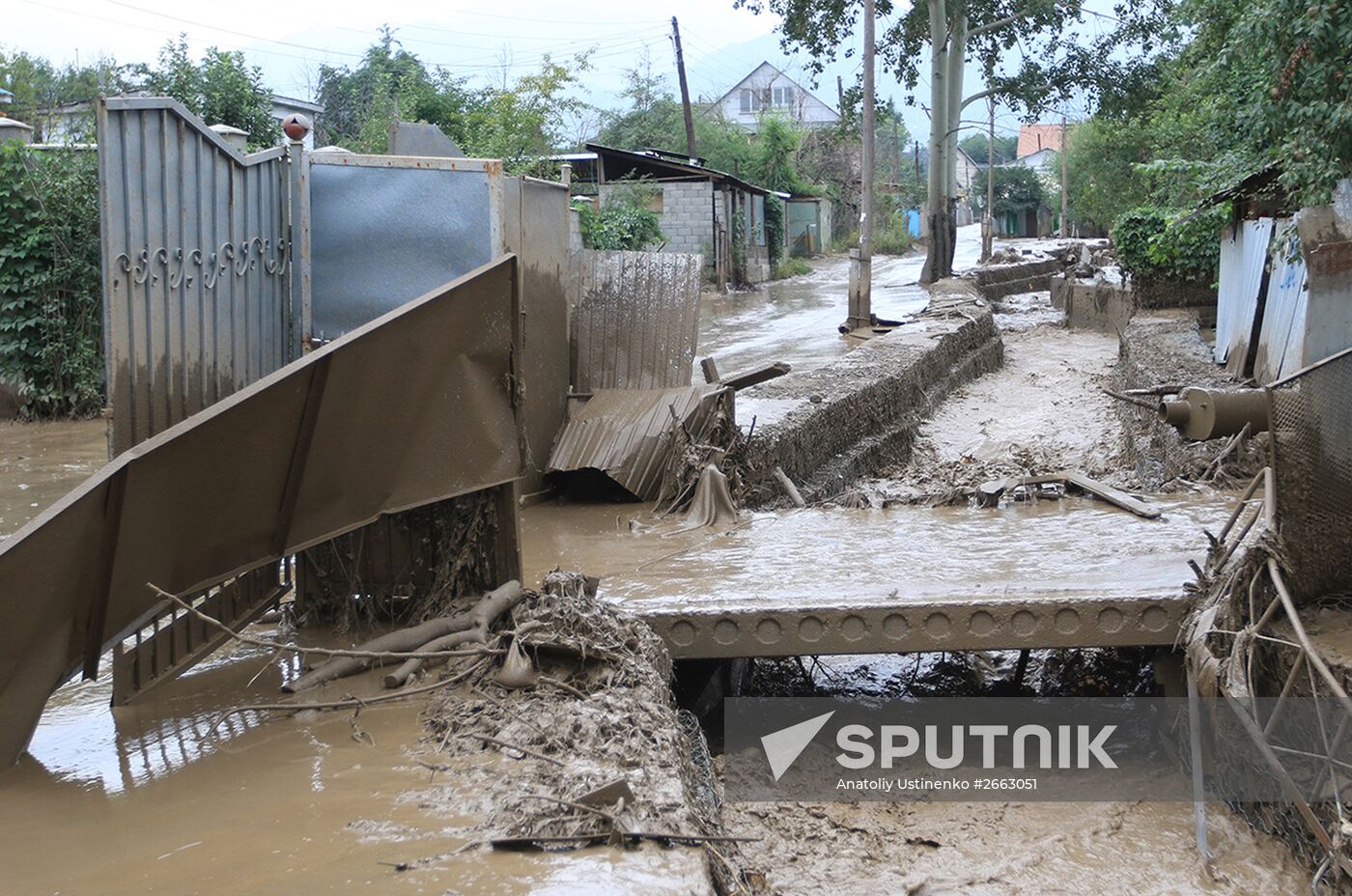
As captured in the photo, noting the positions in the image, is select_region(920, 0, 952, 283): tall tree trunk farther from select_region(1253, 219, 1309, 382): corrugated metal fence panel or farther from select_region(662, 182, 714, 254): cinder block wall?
select_region(1253, 219, 1309, 382): corrugated metal fence panel

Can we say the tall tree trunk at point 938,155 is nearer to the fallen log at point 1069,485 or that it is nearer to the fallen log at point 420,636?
the fallen log at point 1069,485

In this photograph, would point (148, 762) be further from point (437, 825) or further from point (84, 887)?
point (437, 825)

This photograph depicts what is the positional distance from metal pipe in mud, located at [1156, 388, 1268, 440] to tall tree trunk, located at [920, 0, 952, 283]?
24533 mm

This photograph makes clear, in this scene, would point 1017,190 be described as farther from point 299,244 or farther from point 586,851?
point 586,851

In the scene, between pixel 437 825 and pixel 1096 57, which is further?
pixel 1096 57

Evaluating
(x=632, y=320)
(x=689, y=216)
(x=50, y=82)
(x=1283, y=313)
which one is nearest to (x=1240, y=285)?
(x=1283, y=313)

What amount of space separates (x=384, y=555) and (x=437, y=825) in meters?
2.00

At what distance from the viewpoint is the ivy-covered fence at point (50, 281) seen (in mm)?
13414

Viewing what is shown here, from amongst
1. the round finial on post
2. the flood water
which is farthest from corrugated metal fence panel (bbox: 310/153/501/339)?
the flood water

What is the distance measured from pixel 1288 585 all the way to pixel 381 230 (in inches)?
172

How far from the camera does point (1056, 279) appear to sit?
94.5 feet

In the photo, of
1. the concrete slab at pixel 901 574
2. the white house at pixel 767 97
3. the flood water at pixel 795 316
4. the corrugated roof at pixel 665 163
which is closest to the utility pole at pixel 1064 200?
the flood water at pixel 795 316

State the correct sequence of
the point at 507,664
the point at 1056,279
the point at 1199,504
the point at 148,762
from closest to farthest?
the point at 148,762 → the point at 507,664 → the point at 1199,504 → the point at 1056,279

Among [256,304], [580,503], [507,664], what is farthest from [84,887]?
[580,503]
